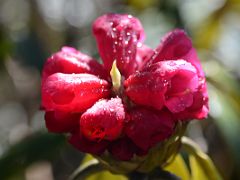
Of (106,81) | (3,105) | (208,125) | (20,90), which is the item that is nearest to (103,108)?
(106,81)

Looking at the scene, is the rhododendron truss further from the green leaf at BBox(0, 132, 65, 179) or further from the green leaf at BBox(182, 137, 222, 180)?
the green leaf at BBox(0, 132, 65, 179)

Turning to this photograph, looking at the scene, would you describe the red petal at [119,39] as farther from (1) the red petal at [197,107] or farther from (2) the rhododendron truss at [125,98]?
(1) the red petal at [197,107]

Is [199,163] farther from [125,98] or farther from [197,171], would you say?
[125,98]

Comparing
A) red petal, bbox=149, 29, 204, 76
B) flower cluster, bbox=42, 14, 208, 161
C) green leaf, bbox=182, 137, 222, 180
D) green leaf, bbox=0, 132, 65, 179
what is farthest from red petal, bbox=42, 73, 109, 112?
green leaf, bbox=0, 132, 65, 179

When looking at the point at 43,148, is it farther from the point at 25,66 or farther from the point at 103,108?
the point at 103,108

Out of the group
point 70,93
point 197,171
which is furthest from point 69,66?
point 197,171

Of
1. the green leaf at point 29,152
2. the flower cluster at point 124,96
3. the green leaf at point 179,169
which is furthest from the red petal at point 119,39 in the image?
the green leaf at point 29,152
